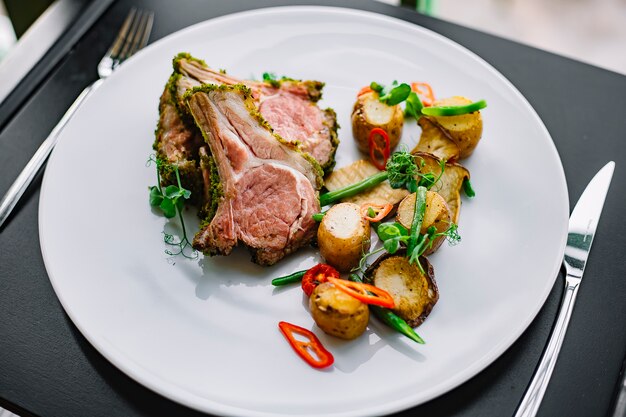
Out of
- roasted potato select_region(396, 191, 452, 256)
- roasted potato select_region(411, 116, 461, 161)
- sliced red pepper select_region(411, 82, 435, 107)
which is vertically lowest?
roasted potato select_region(396, 191, 452, 256)

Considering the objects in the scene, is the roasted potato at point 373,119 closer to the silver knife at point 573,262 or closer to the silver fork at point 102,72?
the silver knife at point 573,262

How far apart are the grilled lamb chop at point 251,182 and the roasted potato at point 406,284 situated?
12.1 inches

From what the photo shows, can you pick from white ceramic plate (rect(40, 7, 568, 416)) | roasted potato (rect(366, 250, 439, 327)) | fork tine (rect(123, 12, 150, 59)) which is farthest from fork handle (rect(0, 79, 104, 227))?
roasted potato (rect(366, 250, 439, 327))

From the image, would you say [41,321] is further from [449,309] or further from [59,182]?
[449,309]

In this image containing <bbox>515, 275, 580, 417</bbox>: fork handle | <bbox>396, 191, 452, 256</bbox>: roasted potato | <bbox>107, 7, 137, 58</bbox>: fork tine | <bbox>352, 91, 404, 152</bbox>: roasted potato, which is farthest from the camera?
<bbox>107, 7, 137, 58</bbox>: fork tine

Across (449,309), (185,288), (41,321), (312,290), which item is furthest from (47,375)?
(449,309)

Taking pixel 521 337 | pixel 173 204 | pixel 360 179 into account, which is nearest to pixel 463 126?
pixel 360 179

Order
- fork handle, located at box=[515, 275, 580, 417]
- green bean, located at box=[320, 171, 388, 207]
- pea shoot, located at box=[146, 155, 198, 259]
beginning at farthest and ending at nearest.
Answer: green bean, located at box=[320, 171, 388, 207]
pea shoot, located at box=[146, 155, 198, 259]
fork handle, located at box=[515, 275, 580, 417]

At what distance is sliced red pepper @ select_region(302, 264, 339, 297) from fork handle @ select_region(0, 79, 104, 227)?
3.88 feet

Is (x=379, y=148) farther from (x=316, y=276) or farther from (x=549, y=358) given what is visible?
(x=549, y=358)

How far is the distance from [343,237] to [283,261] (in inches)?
10.5

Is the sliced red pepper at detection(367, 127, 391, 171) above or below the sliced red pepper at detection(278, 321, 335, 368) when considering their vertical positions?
above

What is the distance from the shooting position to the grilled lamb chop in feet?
7.32

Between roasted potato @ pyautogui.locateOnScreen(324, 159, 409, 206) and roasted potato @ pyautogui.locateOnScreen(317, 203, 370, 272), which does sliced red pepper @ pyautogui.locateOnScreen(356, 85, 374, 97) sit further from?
roasted potato @ pyautogui.locateOnScreen(317, 203, 370, 272)
